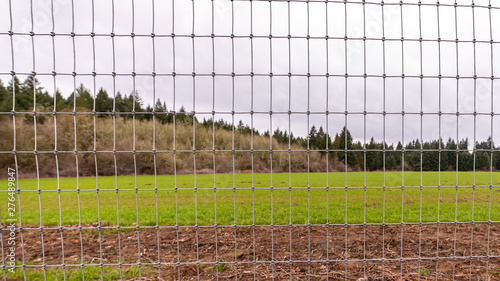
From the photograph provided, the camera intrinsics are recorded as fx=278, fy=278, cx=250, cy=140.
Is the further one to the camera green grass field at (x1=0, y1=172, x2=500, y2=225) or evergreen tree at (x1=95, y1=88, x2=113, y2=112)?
green grass field at (x1=0, y1=172, x2=500, y2=225)

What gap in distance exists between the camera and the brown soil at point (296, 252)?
2.78 meters

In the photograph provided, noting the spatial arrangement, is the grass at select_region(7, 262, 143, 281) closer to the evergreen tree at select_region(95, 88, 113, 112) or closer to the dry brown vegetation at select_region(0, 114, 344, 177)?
the dry brown vegetation at select_region(0, 114, 344, 177)

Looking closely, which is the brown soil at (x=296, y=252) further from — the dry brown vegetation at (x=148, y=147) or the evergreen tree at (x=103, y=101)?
the evergreen tree at (x=103, y=101)

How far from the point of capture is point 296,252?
11.1ft

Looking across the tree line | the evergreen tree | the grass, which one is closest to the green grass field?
the tree line

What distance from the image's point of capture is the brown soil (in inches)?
109

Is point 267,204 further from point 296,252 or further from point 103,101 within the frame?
point 103,101

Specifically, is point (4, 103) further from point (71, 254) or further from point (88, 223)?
point (88, 223)

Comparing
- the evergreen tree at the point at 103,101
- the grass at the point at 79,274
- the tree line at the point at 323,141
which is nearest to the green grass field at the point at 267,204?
the tree line at the point at 323,141

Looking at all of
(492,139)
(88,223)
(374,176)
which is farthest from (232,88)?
(88,223)

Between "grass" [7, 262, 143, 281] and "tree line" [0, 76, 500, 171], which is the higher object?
"tree line" [0, 76, 500, 171]

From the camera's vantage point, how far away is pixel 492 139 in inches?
104

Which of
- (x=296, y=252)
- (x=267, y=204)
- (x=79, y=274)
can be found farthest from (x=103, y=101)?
(x=267, y=204)

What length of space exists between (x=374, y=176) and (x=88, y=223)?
5049mm
